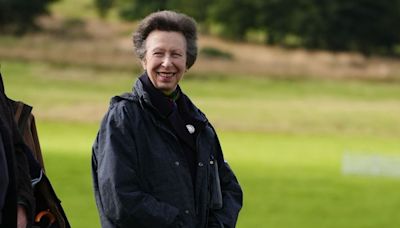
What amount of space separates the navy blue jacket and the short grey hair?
5.6 inches

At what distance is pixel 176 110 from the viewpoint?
11.8ft

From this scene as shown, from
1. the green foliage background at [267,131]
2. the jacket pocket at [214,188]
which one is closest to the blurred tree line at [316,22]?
the green foliage background at [267,131]

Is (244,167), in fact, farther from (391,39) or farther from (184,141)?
(391,39)

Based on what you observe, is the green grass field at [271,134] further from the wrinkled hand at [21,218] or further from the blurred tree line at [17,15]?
the blurred tree line at [17,15]

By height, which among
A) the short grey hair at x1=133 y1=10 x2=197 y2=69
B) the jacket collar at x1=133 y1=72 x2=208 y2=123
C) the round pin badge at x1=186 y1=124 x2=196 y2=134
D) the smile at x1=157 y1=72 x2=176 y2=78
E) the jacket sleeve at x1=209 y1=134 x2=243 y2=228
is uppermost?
the short grey hair at x1=133 y1=10 x2=197 y2=69

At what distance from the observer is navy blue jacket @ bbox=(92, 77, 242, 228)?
343 centimetres

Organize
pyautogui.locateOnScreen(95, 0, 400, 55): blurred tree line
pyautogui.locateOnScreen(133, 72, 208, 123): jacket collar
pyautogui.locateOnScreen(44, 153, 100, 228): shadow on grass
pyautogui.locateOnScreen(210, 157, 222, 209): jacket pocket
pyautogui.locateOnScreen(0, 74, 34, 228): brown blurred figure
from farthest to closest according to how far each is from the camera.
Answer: pyautogui.locateOnScreen(95, 0, 400, 55): blurred tree line, pyautogui.locateOnScreen(44, 153, 100, 228): shadow on grass, pyautogui.locateOnScreen(210, 157, 222, 209): jacket pocket, pyautogui.locateOnScreen(133, 72, 208, 123): jacket collar, pyautogui.locateOnScreen(0, 74, 34, 228): brown blurred figure

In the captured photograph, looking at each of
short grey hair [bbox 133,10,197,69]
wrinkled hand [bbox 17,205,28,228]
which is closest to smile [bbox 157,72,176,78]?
short grey hair [bbox 133,10,197,69]

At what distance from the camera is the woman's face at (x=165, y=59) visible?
11.8ft

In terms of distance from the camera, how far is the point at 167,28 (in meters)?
3.62

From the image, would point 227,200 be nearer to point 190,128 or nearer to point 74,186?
point 190,128

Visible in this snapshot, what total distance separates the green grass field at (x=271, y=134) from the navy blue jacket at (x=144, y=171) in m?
6.79

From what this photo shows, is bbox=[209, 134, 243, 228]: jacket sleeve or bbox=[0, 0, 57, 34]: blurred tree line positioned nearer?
bbox=[209, 134, 243, 228]: jacket sleeve

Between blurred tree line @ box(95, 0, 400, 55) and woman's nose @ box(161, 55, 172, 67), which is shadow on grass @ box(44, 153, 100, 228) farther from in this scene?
blurred tree line @ box(95, 0, 400, 55)
